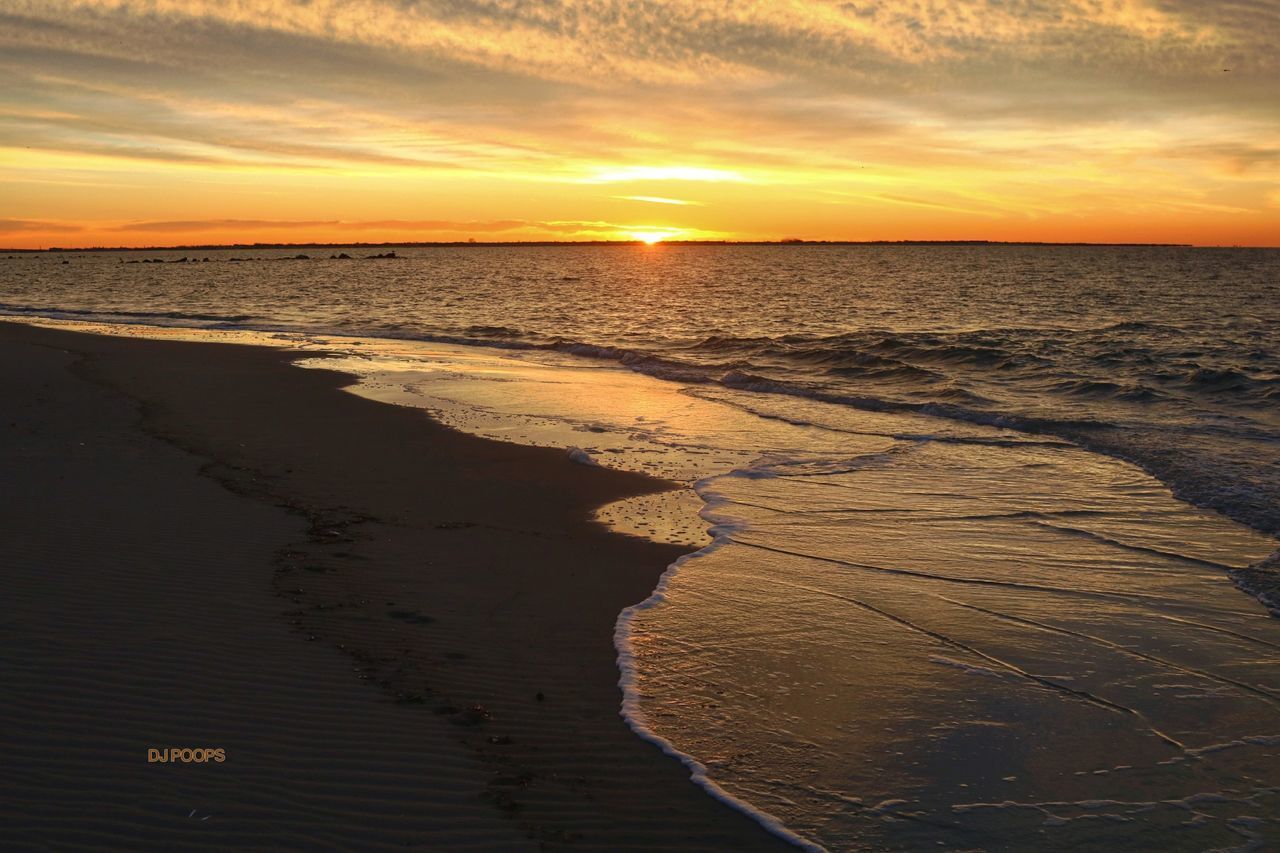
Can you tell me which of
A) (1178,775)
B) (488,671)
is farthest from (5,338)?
(1178,775)

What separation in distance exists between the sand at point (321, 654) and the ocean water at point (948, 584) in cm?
52

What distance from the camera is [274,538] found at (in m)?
8.58

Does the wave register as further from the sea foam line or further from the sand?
the sand

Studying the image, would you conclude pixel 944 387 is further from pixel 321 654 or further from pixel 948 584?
pixel 321 654

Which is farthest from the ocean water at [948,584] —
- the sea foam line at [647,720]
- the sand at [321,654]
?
the sand at [321,654]

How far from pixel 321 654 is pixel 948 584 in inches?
202

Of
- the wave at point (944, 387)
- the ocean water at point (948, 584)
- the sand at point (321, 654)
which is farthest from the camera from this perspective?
the wave at point (944, 387)

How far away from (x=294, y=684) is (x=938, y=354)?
82.7ft

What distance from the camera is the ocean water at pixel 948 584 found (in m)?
4.93

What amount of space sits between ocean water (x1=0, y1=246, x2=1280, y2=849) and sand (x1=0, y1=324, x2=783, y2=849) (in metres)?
0.52

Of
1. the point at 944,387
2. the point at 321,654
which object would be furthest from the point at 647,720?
the point at 944,387

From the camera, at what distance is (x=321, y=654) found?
6.18m

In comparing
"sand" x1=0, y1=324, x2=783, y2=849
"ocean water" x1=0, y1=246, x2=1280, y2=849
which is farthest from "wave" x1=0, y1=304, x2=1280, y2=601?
"sand" x1=0, y1=324, x2=783, y2=849

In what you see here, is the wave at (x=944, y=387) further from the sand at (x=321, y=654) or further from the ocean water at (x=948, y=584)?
the sand at (x=321, y=654)
